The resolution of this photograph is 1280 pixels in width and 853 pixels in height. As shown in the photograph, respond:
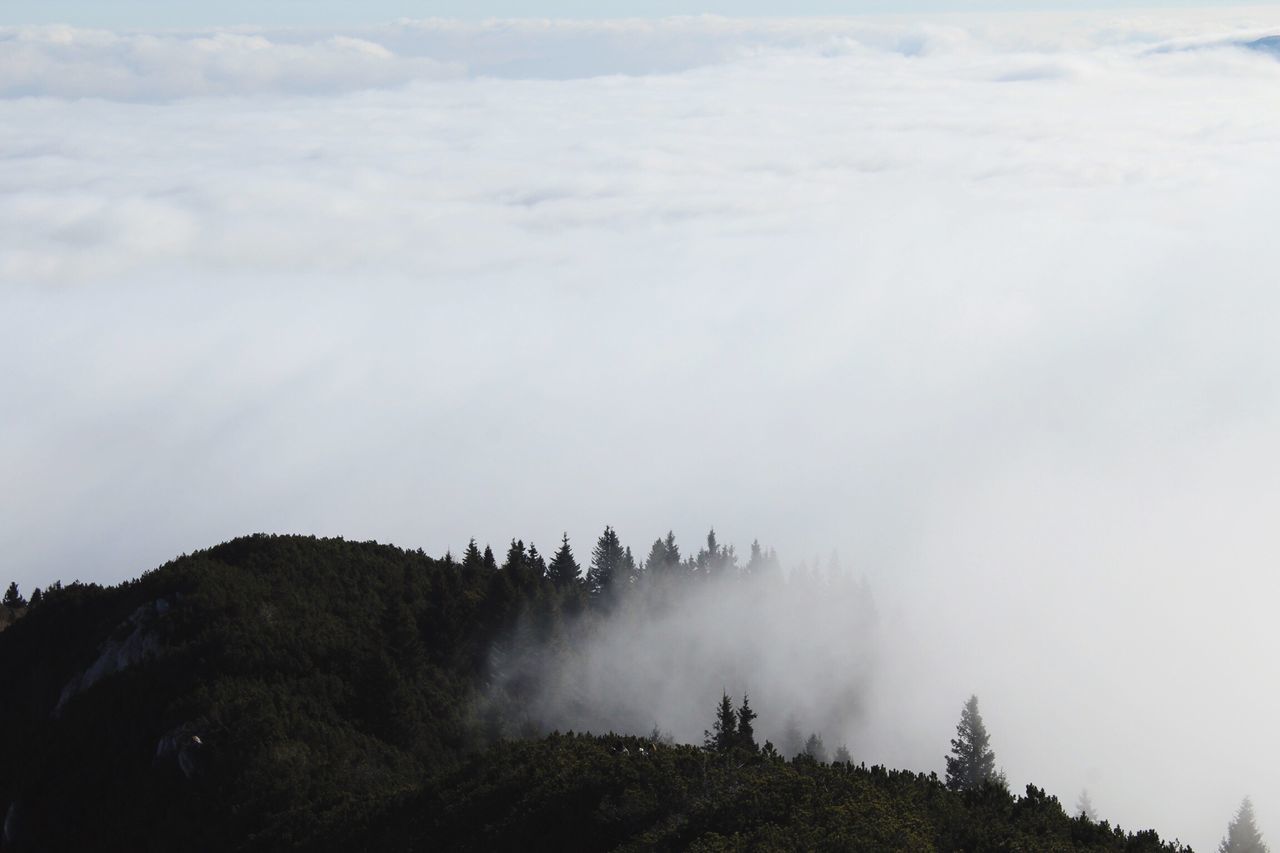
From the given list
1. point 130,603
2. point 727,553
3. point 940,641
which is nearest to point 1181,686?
point 940,641

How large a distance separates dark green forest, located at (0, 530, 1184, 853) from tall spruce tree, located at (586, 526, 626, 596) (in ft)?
34.0

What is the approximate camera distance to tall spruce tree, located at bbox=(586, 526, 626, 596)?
325 feet

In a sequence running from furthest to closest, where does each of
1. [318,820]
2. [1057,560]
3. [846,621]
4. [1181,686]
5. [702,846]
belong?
[1057,560] → [1181,686] → [846,621] → [318,820] → [702,846]

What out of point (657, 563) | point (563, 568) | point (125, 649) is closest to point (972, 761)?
point (563, 568)

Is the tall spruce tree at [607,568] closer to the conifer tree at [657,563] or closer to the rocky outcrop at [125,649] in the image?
the conifer tree at [657,563]

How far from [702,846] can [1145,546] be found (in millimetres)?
166154

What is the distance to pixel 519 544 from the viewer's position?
8600 centimetres

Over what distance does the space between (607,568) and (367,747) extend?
48202 mm

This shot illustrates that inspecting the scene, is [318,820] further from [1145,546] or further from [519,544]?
A: [1145,546]

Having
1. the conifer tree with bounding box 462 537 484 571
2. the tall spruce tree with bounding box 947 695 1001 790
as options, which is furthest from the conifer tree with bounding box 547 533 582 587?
the tall spruce tree with bounding box 947 695 1001 790

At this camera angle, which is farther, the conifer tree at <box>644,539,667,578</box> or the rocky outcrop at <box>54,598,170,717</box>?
the conifer tree at <box>644,539,667,578</box>

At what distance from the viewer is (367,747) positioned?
58.1 m

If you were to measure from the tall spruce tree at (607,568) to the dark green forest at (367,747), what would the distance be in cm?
1037

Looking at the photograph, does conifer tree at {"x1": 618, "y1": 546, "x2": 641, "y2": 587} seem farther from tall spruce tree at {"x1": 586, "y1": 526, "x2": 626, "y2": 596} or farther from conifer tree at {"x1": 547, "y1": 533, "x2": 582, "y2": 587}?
conifer tree at {"x1": 547, "y1": 533, "x2": 582, "y2": 587}
